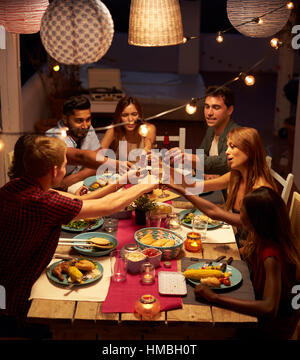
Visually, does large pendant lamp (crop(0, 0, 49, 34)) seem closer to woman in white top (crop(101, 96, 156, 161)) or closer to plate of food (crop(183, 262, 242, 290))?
woman in white top (crop(101, 96, 156, 161))

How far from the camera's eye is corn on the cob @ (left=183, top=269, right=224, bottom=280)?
94.7 inches

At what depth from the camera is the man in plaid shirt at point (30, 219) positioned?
2.34 meters

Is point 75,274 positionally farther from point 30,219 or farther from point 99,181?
point 99,181

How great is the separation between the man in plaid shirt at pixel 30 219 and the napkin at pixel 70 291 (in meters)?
0.06

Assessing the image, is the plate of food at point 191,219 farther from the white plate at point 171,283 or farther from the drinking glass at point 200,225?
the white plate at point 171,283

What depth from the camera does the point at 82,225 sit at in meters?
2.98

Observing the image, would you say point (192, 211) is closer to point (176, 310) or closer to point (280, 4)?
point (176, 310)

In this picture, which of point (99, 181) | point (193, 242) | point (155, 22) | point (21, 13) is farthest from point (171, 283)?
point (21, 13)

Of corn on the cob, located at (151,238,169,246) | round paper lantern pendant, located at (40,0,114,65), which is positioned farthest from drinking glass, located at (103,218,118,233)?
round paper lantern pendant, located at (40,0,114,65)

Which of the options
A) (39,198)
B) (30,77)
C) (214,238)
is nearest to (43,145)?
(39,198)

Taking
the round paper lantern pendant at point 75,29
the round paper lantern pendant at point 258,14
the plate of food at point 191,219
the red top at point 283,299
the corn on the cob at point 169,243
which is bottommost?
the red top at point 283,299

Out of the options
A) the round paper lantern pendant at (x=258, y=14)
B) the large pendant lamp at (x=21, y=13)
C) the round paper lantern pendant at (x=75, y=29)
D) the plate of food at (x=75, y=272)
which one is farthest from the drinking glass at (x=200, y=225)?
the large pendant lamp at (x=21, y=13)

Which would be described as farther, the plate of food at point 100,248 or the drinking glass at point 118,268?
the plate of food at point 100,248

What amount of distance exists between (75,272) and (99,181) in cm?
141
